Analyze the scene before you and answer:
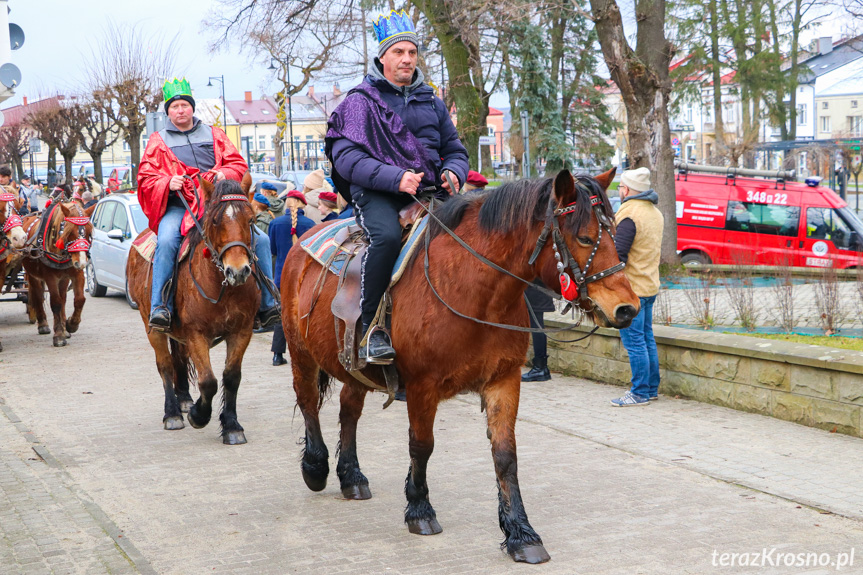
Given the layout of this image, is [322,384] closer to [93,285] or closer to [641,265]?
[641,265]

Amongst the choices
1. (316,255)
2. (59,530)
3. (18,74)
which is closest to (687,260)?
(18,74)

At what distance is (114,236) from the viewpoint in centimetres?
1723

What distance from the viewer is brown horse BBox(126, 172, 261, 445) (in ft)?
24.9

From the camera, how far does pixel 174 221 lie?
8.40m

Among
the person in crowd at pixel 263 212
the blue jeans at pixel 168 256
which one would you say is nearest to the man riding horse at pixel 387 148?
the blue jeans at pixel 168 256

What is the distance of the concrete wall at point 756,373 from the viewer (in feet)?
24.9

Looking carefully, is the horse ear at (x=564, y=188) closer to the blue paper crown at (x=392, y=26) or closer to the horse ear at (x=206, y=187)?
the blue paper crown at (x=392, y=26)

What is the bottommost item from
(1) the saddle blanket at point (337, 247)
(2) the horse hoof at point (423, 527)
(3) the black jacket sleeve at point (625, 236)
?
(2) the horse hoof at point (423, 527)

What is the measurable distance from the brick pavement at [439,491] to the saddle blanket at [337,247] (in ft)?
5.22

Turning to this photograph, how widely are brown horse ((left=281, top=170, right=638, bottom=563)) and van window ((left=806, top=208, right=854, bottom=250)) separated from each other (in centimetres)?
1417

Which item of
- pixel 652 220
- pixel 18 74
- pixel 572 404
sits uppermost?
pixel 18 74

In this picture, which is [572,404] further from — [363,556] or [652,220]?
[363,556]

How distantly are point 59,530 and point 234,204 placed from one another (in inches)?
117

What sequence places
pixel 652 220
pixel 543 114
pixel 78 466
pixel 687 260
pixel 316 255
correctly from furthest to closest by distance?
pixel 543 114 < pixel 687 260 < pixel 652 220 < pixel 78 466 < pixel 316 255
